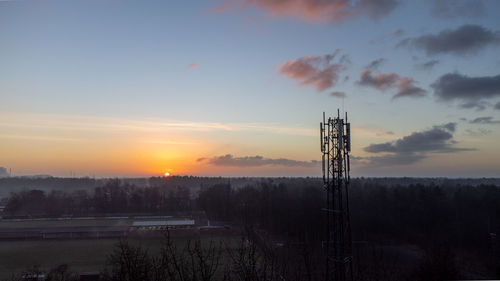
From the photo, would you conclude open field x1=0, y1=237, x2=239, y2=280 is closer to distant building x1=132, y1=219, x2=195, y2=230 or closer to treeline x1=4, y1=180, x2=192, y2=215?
distant building x1=132, y1=219, x2=195, y2=230

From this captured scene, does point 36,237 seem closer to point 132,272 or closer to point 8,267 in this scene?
point 8,267

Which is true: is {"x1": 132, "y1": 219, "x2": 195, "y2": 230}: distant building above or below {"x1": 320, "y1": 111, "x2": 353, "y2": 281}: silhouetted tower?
below

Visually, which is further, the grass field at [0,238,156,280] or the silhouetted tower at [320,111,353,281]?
the grass field at [0,238,156,280]

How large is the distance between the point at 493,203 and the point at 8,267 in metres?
30.5

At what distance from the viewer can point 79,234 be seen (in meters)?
22.5

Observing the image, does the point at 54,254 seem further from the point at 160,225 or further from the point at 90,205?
the point at 90,205

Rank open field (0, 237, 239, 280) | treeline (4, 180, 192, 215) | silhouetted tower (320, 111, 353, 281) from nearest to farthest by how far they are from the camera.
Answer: silhouetted tower (320, 111, 353, 281)
open field (0, 237, 239, 280)
treeline (4, 180, 192, 215)

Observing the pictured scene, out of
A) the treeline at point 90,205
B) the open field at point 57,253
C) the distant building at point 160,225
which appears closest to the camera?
the open field at point 57,253

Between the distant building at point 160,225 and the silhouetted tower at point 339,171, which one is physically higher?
the silhouetted tower at point 339,171

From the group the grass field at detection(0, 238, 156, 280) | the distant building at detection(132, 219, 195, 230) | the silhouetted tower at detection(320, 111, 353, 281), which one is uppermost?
the silhouetted tower at detection(320, 111, 353, 281)

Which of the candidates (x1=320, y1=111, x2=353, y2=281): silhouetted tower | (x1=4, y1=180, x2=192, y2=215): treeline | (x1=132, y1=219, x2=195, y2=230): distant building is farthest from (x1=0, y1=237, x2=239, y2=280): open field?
(x1=4, y1=180, x2=192, y2=215): treeline

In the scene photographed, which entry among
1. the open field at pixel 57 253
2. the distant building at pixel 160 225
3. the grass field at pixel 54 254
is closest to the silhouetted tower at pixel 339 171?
the open field at pixel 57 253

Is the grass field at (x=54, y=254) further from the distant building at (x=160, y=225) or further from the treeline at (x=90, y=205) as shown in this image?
the treeline at (x=90, y=205)

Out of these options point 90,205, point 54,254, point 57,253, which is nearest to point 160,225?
point 57,253
